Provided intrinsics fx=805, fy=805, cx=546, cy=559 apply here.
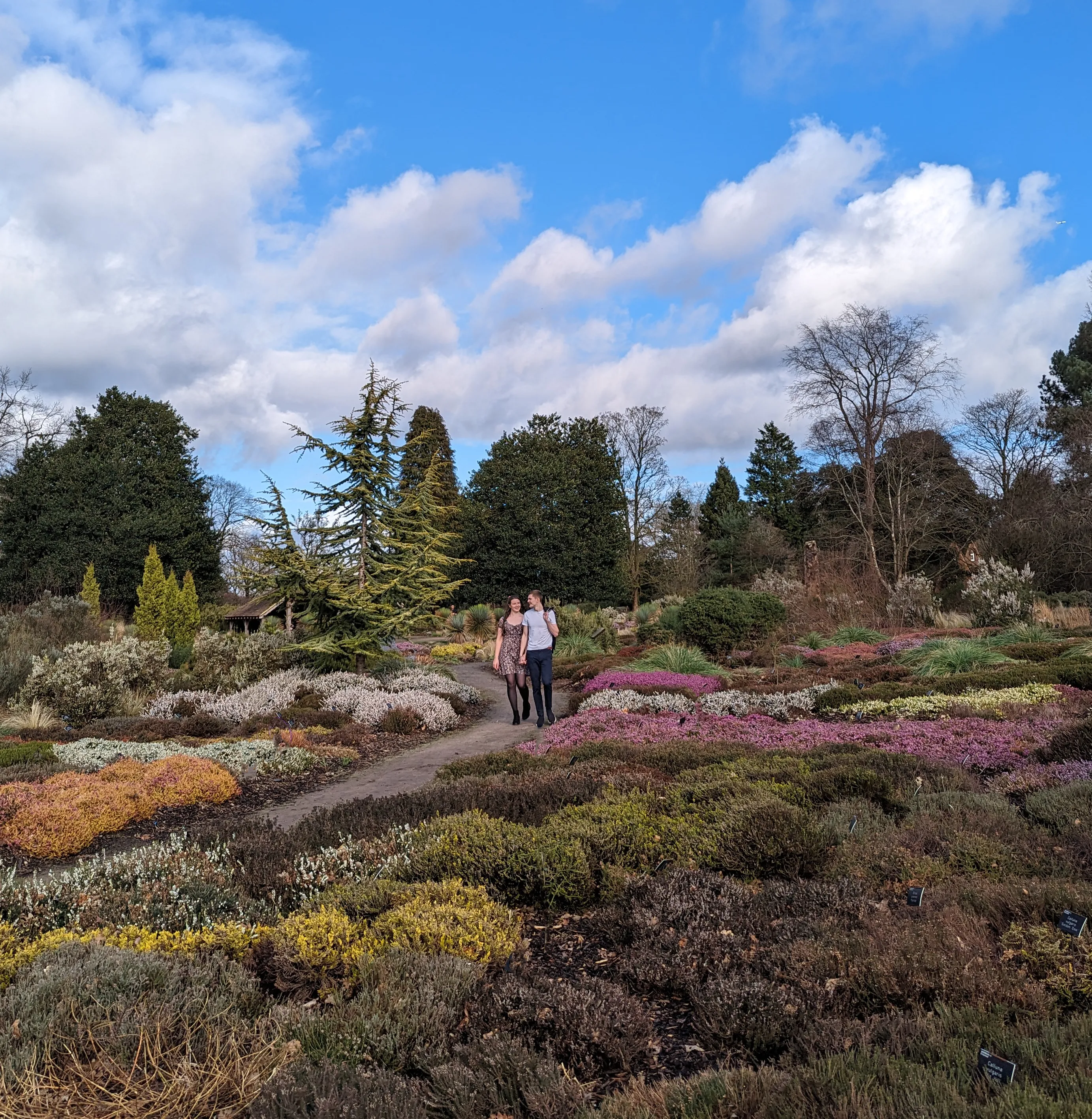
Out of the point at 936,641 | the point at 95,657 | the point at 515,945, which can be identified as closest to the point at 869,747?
the point at 515,945

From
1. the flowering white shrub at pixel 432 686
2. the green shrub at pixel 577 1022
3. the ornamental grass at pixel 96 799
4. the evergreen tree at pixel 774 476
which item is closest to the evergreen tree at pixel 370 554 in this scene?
the flowering white shrub at pixel 432 686

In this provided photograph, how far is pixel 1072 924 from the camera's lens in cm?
299

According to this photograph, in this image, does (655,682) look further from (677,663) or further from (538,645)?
(538,645)

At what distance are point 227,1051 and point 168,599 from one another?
2858 cm

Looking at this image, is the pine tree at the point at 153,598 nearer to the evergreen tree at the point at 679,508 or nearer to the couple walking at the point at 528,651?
the couple walking at the point at 528,651

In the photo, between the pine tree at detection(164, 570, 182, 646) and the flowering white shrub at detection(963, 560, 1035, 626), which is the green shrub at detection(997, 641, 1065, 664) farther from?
the pine tree at detection(164, 570, 182, 646)

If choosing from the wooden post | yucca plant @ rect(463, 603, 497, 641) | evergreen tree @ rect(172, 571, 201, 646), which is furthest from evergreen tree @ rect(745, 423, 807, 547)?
evergreen tree @ rect(172, 571, 201, 646)

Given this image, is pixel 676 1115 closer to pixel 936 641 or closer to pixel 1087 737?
pixel 1087 737

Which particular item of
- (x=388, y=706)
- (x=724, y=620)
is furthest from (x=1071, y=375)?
(x=388, y=706)

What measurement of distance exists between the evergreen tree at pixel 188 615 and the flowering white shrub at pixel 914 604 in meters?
21.9

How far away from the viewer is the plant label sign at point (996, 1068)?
2.06m

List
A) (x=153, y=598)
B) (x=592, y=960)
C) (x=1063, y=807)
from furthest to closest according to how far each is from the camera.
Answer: (x=153, y=598) < (x=1063, y=807) < (x=592, y=960)

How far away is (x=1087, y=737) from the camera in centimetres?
611

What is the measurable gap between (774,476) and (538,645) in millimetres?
39315
